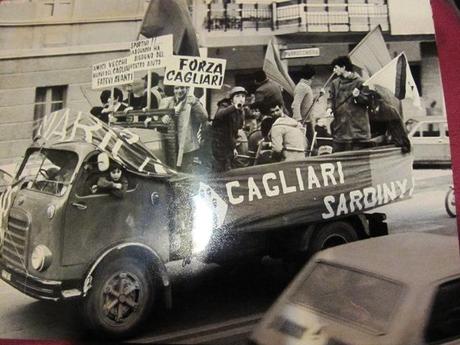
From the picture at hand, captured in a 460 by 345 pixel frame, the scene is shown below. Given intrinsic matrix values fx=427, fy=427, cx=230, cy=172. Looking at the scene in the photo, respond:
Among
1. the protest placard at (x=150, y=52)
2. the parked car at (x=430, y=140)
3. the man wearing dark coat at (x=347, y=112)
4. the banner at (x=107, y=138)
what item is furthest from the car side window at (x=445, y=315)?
the protest placard at (x=150, y=52)

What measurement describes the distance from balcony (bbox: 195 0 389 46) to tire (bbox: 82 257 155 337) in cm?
94

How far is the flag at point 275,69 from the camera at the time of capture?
1.65 metres

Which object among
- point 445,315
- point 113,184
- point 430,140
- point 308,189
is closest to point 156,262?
point 113,184

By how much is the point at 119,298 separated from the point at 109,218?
11.4 inches

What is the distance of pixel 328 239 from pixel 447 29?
0.98 m

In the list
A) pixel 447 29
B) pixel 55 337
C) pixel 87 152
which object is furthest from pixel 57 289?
pixel 447 29

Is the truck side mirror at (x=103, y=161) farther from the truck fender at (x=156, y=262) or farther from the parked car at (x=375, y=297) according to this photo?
the parked car at (x=375, y=297)

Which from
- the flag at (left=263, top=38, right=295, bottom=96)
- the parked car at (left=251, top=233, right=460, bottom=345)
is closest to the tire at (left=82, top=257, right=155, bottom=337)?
the parked car at (left=251, top=233, right=460, bottom=345)

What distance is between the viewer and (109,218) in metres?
1.58

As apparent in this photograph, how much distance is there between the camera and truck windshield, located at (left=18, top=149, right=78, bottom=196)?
5.47ft

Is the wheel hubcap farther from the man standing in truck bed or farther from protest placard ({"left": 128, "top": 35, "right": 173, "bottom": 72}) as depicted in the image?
protest placard ({"left": 128, "top": 35, "right": 173, "bottom": 72})

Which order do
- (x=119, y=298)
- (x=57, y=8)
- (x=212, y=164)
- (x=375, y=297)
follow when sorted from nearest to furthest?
(x=375, y=297) < (x=119, y=298) < (x=212, y=164) < (x=57, y=8)

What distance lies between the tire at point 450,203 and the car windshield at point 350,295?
43 cm

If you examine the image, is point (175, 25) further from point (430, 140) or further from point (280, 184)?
point (430, 140)
